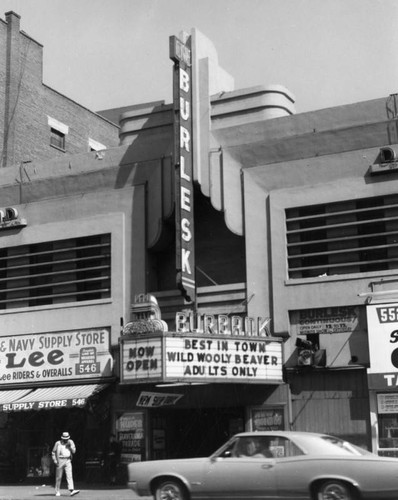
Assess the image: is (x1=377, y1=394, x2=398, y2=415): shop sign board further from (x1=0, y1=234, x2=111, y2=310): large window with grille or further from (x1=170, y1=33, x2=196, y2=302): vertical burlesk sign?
(x1=0, y1=234, x2=111, y2=310): large window with grille

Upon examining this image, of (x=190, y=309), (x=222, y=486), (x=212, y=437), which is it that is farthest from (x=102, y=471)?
(x=222, y=486)

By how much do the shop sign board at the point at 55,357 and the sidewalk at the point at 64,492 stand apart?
3103mm

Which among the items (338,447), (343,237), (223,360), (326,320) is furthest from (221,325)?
(338,447)

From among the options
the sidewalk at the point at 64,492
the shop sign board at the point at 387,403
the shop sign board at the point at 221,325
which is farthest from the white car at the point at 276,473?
the shop sign board at the point at 387,403

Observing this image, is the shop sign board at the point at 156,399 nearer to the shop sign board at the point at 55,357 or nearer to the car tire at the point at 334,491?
the shop sign board at the point at 55,357

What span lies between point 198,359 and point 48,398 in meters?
5.64

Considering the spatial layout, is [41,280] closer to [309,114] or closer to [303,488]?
[309,114]

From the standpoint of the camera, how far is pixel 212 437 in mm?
24953

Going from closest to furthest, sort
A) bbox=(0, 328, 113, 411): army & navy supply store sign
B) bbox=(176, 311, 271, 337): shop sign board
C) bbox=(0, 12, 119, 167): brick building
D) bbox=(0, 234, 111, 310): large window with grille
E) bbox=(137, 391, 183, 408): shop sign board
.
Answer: bbox=(176, 311, 271, 337): shop sign board, bbox=(137, 391, 183, 408): shop sign board, bbox=(0, 328, 113, 411): army & navy supply store sign, bbox=(0, 234, 111, 310): large window with grille, bbox=(0, 12, 119, 167): brick building

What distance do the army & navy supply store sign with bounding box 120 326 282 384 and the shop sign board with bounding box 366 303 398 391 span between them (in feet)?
8.56

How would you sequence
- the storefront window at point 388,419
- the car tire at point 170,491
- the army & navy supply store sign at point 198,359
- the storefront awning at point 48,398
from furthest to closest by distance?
the storefront awning at point 48,398, the storefront window at point 388,419, the army & navy supply store sign at point 198,359, the car tire at point 170,491

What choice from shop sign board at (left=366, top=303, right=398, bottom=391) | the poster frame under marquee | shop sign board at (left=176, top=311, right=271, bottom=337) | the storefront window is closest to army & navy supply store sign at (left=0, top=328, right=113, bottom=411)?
the poster frame under marquee

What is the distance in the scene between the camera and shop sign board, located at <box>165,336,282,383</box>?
837 inches

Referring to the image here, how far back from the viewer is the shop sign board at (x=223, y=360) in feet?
69.7
